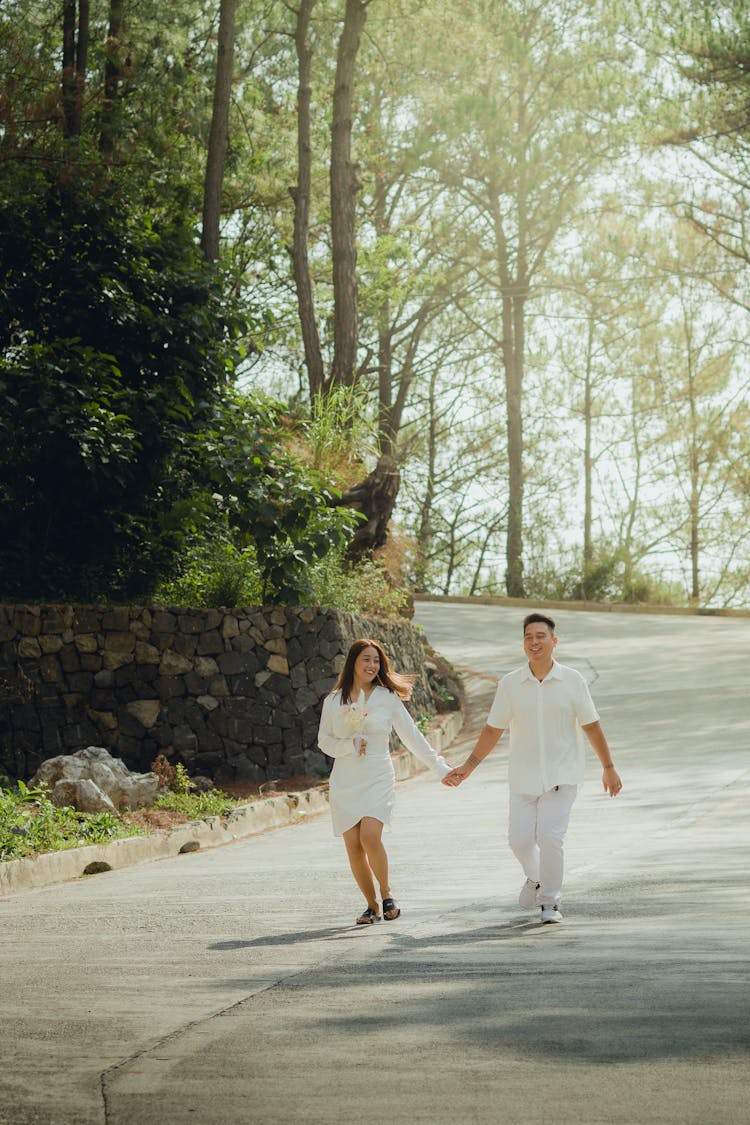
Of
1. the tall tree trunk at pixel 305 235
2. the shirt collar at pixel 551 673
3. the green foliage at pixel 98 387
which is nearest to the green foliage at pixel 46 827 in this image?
the shirt collar at pixel 551 673

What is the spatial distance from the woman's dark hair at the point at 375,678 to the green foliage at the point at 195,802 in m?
5.46

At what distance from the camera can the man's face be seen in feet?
27.1

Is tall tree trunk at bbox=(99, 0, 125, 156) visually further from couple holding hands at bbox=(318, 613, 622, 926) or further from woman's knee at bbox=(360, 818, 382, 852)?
woman's knee at bbox=(360, 818, 382, 852)

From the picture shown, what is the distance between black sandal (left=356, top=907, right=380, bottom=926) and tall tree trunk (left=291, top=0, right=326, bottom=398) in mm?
17406

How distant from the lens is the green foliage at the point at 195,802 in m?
14.1

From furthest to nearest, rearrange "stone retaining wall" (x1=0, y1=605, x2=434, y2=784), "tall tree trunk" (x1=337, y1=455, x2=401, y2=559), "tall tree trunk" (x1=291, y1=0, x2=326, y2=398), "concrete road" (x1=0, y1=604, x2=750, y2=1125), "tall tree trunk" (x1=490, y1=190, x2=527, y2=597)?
"tall tree trunk" (x1=490, y1=190, x2=527, y2=597), "tall tree trunk" (x1=291, y1=0, x2=326, y2=398), "tall tree trunk" (x1=337, y1=455, x2=401, y2=559), "stone retaining wall" (x1=0, y1=605, x2=434, y2=784), "concrete road" (x1=0, y1=604, x2=750, y2=1125)

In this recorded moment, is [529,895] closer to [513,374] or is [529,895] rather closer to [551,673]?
[551,673]

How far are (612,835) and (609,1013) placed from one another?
6387 millimetres

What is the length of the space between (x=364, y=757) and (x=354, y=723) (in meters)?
0.21

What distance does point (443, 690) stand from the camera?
2288 centimetres

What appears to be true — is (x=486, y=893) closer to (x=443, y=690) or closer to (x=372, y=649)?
(x=372, y=649)

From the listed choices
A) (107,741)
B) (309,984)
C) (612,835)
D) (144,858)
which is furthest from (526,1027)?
(107,741)

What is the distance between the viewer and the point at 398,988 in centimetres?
629

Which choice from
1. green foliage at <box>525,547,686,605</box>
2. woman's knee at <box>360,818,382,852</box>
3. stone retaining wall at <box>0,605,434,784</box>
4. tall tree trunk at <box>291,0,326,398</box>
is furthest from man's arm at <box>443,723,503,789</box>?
green foliage at <box>525,547,686,605</box>
